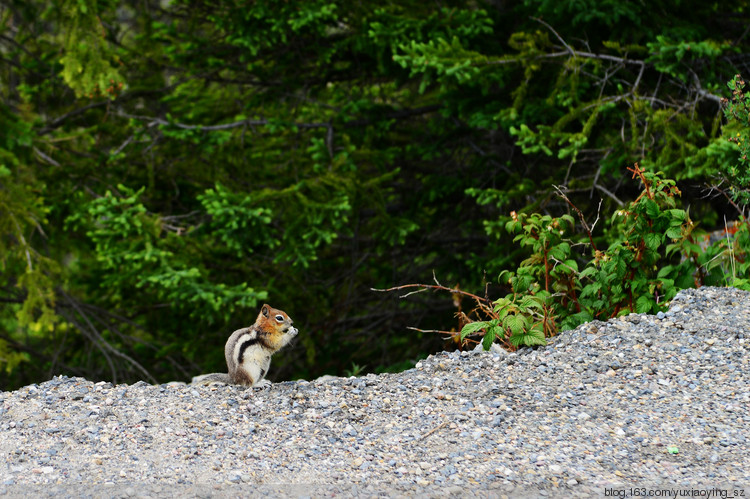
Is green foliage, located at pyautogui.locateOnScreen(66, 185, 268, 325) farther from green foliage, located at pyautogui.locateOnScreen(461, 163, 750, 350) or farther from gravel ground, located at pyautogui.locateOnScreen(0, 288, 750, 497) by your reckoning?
green foliage, located at pyautogui.locateOnScreen(461, 163, 750, 350)

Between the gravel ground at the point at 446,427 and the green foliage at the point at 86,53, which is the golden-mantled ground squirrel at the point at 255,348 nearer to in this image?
the gravel ground at the point at 446,427

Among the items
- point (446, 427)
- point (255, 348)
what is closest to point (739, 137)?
point (446, 427)

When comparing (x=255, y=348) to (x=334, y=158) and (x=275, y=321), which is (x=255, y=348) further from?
(x=334, y=158)

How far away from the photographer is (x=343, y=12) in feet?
29.7

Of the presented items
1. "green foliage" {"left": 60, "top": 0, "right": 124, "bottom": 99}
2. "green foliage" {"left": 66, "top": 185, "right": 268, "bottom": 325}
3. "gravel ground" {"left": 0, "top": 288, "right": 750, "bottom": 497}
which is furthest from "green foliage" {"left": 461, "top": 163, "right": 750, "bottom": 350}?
"green foliage" {"left": 60, "top": 0, "right": 124, "bottom": 99}

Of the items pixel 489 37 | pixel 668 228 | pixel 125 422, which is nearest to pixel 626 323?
pixel 668 228

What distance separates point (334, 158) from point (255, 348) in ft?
14.5

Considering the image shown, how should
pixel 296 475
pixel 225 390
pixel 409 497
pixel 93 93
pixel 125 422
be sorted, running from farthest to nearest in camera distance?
pixel 93 93 < pixel 225 390 < pixel 125 422 < pixel 296 475 < pixel 409 497

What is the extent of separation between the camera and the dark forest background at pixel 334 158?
7688 millimetres

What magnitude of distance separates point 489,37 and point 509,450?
610 cm

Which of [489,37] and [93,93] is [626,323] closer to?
[489,37]

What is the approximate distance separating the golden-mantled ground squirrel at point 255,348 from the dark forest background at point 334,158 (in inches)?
54.7

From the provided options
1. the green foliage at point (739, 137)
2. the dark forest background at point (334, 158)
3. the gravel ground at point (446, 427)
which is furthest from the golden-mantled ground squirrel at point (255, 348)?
the green foliage at point (739, 137)

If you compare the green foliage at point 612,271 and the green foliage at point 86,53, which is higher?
the green foliage at point 86,53
